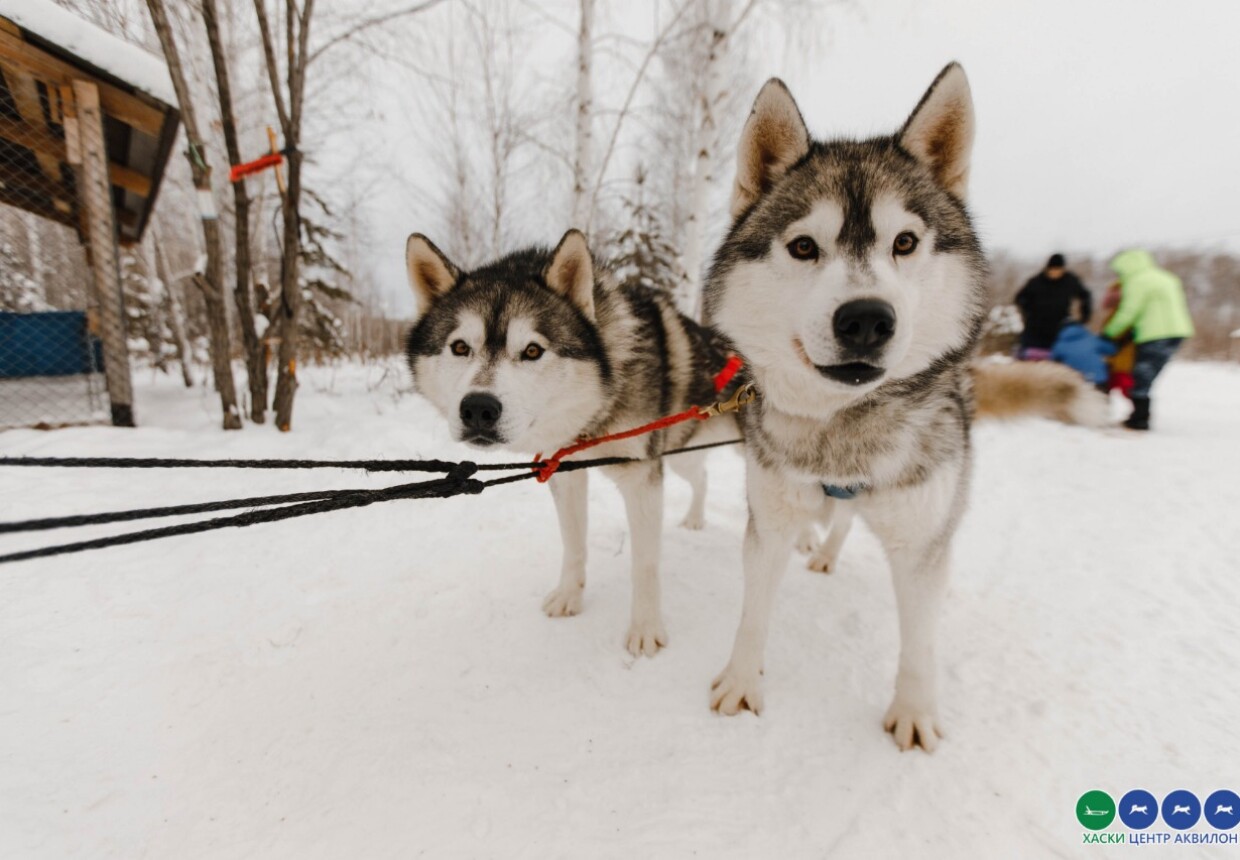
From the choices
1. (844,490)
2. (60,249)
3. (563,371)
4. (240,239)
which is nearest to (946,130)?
(844,490)

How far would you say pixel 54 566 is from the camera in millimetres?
2604

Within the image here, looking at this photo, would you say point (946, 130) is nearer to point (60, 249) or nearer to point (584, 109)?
point (584, 109)

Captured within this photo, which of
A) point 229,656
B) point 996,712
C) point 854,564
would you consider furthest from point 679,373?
point 229,656

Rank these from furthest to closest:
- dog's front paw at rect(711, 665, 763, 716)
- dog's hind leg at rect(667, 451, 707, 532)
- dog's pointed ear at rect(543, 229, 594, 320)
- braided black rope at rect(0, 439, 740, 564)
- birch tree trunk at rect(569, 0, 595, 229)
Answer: birch tree trunk at rect(569, 0, 595, 229) → dog's hind leg at rect(667, 451, 707, 532) → dog's pointed ear at rect(543, 229, 594, 320) → dog's front paw at rect(711, 665, 763, 716) → braided black rope at rect(0, 439, 740, 564)

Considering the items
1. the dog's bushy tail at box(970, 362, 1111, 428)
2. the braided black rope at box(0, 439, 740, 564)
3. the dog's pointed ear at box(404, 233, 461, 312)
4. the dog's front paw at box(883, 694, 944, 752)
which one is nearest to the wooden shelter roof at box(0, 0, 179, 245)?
the dog's pointed ear at box(404, 233, 461, 312)

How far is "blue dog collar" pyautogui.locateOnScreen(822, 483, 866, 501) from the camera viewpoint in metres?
1.71

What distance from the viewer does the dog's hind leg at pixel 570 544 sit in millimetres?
2551

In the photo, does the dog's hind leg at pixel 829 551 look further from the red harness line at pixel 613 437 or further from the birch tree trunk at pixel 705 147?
the birch tree trunk at pixel 705 147

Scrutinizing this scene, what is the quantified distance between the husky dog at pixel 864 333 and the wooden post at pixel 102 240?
618 centimetres

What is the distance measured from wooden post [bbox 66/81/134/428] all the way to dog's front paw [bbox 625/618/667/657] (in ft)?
19.1

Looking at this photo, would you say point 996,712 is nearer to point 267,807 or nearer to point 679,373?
point 679,373

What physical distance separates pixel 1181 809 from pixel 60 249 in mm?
12217

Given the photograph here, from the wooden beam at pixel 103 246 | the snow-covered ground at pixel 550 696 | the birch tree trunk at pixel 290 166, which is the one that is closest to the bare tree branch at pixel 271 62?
the birch tree trunk at pixel 290 166

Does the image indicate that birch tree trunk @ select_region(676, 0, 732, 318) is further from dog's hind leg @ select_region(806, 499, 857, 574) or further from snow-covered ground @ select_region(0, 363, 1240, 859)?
snow-covered ground @ select_region(0, 363, 1240, 859)
